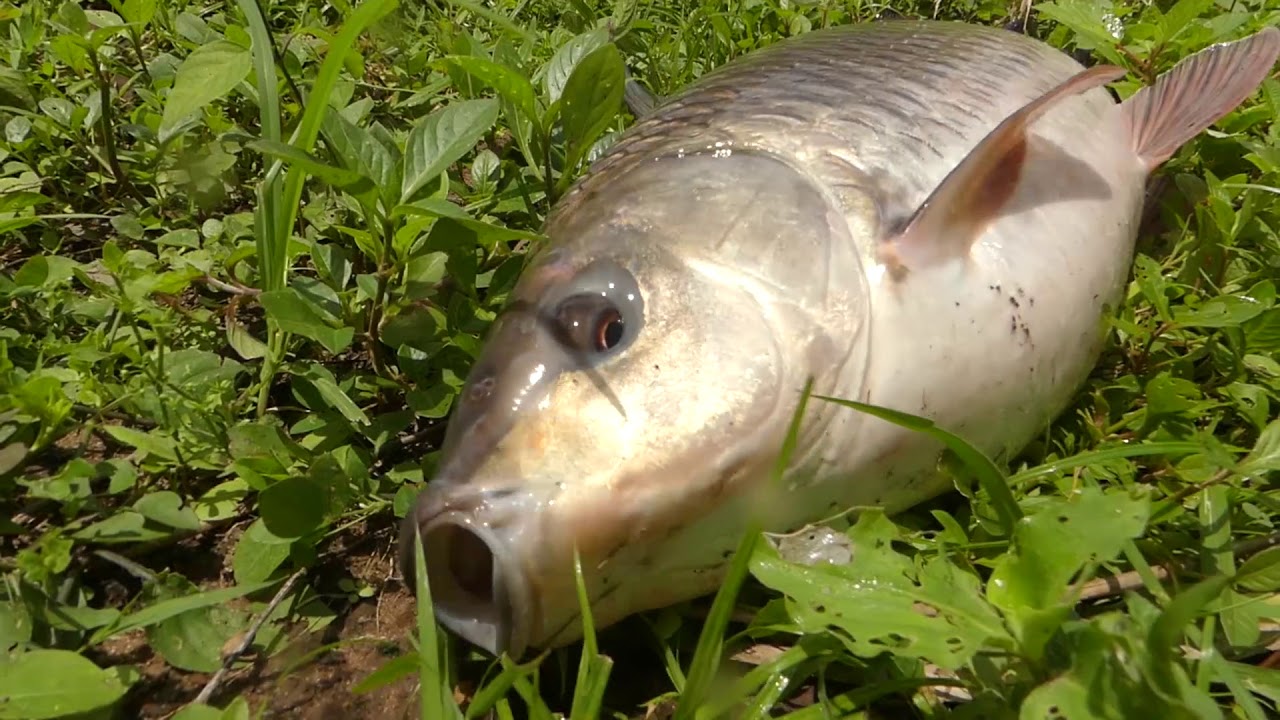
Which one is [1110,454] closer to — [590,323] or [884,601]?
[884,601]

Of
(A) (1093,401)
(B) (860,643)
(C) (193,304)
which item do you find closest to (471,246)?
(C) (193,304)

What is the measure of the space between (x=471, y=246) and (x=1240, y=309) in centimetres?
194

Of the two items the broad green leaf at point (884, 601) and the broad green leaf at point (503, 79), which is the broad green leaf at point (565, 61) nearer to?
the broad green leaf at point (503, 79)

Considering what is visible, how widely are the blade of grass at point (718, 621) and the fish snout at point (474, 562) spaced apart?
31cm

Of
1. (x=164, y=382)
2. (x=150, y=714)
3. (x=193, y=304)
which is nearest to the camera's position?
(x=150, y=714)

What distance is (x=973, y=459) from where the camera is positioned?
168cm

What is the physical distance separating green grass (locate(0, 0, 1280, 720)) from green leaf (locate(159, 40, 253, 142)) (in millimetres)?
11

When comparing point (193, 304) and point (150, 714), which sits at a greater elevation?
point (193, 304)

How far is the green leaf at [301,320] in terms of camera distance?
201 centimetres

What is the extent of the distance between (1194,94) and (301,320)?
2.52 m

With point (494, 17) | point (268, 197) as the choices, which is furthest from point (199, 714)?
point (494, 17)

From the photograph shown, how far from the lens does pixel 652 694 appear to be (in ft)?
6.06

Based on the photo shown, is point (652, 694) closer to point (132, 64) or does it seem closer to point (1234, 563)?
point (1234, 563)

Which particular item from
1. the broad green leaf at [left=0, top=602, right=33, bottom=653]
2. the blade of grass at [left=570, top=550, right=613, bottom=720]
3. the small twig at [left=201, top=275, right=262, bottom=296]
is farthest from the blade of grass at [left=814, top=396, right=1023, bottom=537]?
the small twig at [left=201, top=275, right=262, bottom=296]
